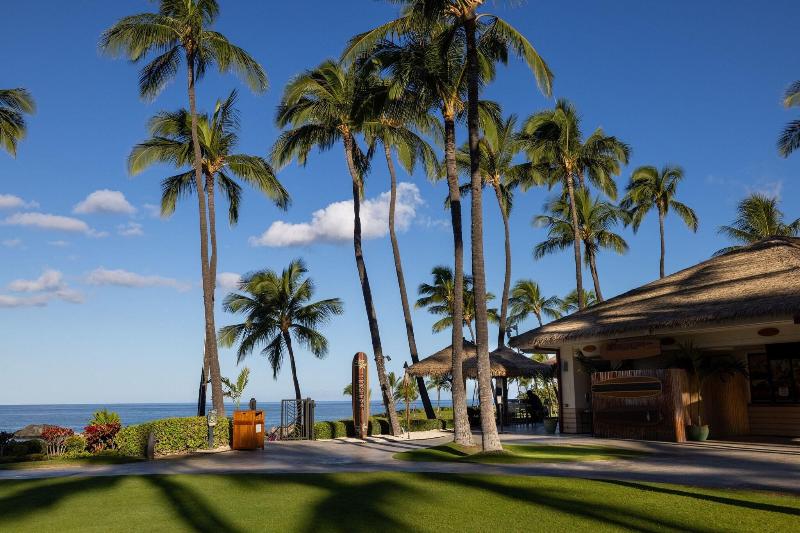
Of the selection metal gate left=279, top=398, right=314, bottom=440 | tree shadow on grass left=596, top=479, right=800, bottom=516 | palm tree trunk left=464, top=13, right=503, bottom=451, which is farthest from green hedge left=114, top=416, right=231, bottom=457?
tree shadow on grass left=596, top=479, right=800, bottom=516

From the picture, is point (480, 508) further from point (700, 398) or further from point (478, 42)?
point (478, 42)

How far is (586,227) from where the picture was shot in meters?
37.6

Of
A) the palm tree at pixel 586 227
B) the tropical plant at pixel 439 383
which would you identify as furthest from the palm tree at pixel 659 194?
the tropical plant at pixel 439 383

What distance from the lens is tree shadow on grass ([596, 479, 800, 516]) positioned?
830 centimetres

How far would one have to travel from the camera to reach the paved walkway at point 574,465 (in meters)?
11.1

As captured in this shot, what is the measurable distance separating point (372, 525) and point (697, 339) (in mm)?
13150

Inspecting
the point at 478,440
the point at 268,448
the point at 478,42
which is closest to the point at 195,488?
the point at 268,448

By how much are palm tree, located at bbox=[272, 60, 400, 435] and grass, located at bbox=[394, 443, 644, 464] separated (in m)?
7.04

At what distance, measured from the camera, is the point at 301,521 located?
8.71m

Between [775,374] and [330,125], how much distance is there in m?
16.2

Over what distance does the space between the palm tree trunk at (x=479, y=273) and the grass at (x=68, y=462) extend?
844 cm

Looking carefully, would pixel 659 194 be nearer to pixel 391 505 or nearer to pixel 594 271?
pixel 594 271

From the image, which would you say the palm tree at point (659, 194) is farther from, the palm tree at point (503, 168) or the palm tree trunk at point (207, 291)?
the palm tree trunk at point (207, 291)

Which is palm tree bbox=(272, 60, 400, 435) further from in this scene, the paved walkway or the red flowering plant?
the red flowering plant
